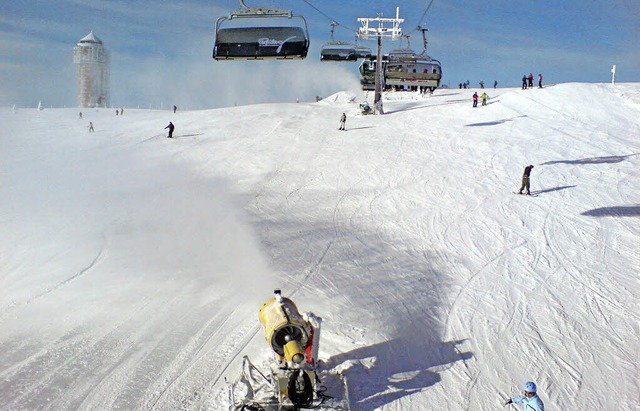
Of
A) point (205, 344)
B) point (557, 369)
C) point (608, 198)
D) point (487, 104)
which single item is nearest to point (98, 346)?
point (205, 344)

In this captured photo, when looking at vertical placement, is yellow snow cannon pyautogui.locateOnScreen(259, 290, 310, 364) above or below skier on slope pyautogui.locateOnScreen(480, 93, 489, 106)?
below

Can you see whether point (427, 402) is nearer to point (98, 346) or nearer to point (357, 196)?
point (98, 346)

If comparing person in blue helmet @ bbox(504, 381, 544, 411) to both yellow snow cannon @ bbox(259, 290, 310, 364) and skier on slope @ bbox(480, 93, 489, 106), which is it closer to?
yellow snow cannon @ bbox(259, 290, 310, 364)

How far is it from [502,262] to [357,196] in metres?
7.35

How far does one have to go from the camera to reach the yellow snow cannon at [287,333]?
24.0 feet

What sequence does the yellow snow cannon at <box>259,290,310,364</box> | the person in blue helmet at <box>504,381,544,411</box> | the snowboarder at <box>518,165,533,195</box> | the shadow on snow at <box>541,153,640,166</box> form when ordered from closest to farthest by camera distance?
the person in blue helmet at <box>504,381,544,411</box>
the yellow snow cannon at <box>259,290,310,364</box>
the snowboarder at <box>518,165,533,195</box>
the shadow on snow at <box>541,153,640,166</box>

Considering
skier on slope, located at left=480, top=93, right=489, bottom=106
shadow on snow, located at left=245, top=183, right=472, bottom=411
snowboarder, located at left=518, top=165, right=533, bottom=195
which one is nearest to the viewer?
shadow on snow, located at left=245, top=183, right=472, bottom=411

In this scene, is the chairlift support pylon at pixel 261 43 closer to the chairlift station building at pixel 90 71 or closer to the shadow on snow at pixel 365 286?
the shadow on snow at pixel 365 286

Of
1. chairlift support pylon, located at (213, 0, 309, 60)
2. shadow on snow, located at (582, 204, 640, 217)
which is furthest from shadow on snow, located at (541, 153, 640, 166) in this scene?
chairlift support pylon, located at (213, 0, 309, 60)

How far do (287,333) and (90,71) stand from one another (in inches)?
5986

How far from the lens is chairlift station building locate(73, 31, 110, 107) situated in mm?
139750

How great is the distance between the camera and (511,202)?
19953 mm

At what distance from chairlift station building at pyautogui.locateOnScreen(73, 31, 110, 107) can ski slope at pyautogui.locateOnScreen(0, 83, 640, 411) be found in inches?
4763

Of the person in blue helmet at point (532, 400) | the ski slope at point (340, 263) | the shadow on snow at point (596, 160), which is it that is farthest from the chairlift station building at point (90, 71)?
the person in blue helmet at point (532, 400)
